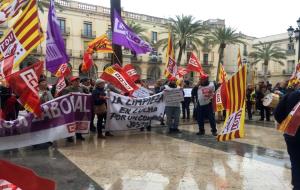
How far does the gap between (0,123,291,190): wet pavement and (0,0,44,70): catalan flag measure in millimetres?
2004

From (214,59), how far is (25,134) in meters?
62.7

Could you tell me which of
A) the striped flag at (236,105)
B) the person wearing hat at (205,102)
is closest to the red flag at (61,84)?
the person wearing hat at (205,102)

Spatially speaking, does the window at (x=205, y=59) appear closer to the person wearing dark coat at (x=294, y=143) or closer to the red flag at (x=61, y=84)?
the red flag at (x=61, y=84)

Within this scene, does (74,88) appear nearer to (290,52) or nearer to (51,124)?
(51,124)

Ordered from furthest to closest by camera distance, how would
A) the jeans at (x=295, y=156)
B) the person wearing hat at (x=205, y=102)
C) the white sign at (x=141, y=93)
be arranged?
1. the white sign at (x=141, y=93)
2. the person wearing hat at (x=205, y=102)
3. the jeans at (x=295, y=156)

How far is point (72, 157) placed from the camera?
6.76m

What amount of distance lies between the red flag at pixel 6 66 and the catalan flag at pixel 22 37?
0.37 metres

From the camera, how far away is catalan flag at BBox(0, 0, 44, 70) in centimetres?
724

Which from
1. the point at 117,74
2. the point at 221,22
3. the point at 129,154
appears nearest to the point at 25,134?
the point at 129,154

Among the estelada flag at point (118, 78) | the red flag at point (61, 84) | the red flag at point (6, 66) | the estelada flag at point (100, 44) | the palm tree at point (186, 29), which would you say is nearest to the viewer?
the red flag at point (6, 66)

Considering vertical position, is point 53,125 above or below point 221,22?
below

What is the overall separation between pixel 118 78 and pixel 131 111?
925 millimetres

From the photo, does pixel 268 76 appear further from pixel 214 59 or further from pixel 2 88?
pixel 2 88

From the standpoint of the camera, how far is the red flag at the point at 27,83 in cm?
647
